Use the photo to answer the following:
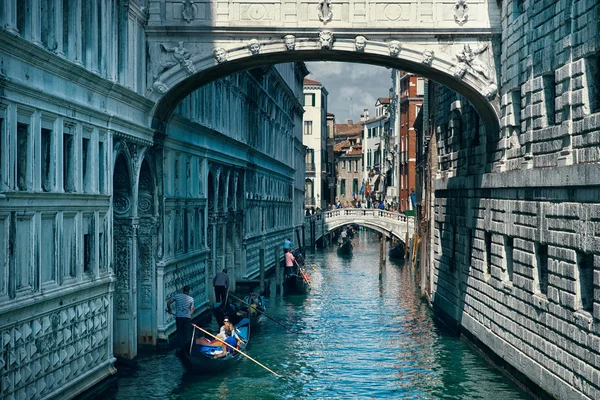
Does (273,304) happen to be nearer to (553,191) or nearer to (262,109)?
(262,109)

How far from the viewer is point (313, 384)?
1575 cm

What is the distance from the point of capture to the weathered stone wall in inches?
467

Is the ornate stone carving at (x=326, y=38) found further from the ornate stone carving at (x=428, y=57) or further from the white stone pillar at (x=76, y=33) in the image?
the white stone pillar at (x=76, y=33)

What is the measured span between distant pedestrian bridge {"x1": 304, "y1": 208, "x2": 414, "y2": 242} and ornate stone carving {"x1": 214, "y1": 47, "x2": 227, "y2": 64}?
104 feet

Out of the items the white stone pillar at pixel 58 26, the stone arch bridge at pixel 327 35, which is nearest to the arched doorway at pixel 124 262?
the stone arch bridge at pixel 327 35

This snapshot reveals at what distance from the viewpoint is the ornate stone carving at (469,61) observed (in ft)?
53.9

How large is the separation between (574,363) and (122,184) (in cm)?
758

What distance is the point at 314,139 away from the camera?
72.4m

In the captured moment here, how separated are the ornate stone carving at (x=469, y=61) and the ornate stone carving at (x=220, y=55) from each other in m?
3.90

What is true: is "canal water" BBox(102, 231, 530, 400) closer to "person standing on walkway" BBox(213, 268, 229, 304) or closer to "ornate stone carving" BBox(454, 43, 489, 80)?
"person standing on walkway" BBox(213, 268, 229, 304)

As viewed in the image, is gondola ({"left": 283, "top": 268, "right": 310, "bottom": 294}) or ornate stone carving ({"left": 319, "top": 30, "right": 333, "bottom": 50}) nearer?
ornate stone carving ({"left": 319, "top": 30, "right": 333, "bottom": 50})

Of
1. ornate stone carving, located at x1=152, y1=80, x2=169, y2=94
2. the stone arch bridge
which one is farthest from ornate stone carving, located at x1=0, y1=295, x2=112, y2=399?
the stone arch bridge

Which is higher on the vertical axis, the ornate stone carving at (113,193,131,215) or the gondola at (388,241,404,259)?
the ornate stone carving at (113,193,131,215)

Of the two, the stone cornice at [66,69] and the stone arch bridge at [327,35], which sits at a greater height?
the stone arch bridge at [327,35]
